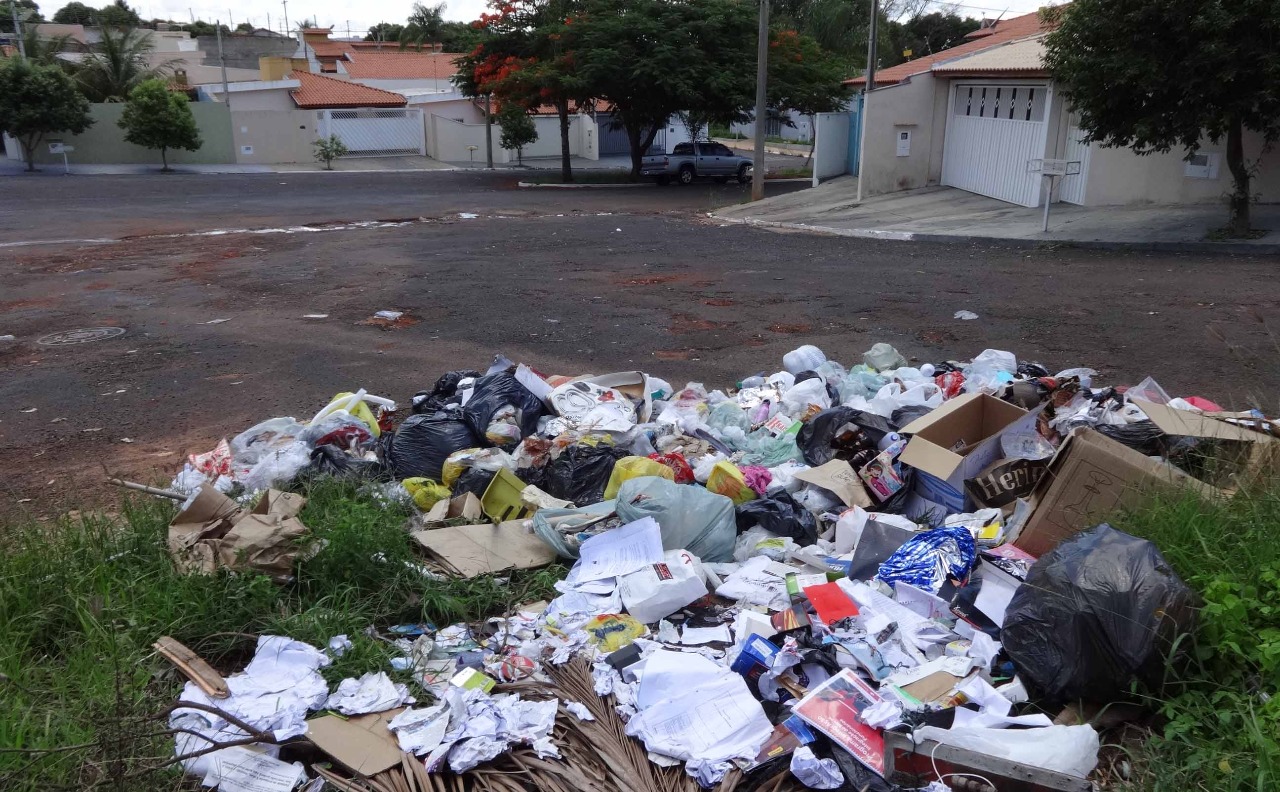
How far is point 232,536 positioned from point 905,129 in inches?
751

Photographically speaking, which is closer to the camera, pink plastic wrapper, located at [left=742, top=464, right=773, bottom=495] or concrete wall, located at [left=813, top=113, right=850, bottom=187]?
pink plastic wrapper, located at [left=742, top=464, right=773, bottom=495]

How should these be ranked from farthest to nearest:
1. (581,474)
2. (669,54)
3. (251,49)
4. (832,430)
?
1. (251,49)
2. (669,54)
3. (832,430)
4. (581,474)

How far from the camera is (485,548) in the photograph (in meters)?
4.35

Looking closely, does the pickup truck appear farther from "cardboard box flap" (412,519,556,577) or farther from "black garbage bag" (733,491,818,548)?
"cardboard box flap" (412,519,556,577)

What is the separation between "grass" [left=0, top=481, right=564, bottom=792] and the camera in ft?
9.27

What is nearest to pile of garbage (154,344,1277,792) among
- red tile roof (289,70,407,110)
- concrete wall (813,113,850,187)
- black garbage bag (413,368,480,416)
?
black garbage bag (413,368,480,416)

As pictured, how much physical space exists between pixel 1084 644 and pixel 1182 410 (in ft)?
7.64

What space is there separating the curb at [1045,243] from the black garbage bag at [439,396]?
10029mm

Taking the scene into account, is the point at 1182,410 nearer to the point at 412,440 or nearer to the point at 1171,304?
the point at 412,440

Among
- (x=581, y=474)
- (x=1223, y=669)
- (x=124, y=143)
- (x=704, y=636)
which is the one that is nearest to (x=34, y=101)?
(x=124, y=143)

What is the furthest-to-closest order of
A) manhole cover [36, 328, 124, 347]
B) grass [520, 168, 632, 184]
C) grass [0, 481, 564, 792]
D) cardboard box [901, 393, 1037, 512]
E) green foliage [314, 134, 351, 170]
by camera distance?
green foliage [314, 134, 351, 170], grass [520, 168, 632, 184], manhole cover [36, 328, 124, 347], cardboard box [901, 393, 1037, 512], grass [0, 481, 564, 792]

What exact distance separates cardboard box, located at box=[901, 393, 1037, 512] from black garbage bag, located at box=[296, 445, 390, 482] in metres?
2.85

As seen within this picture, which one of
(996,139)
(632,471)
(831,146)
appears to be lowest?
(632,471)

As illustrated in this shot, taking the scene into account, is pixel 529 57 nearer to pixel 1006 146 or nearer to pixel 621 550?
pixel 1006 146
